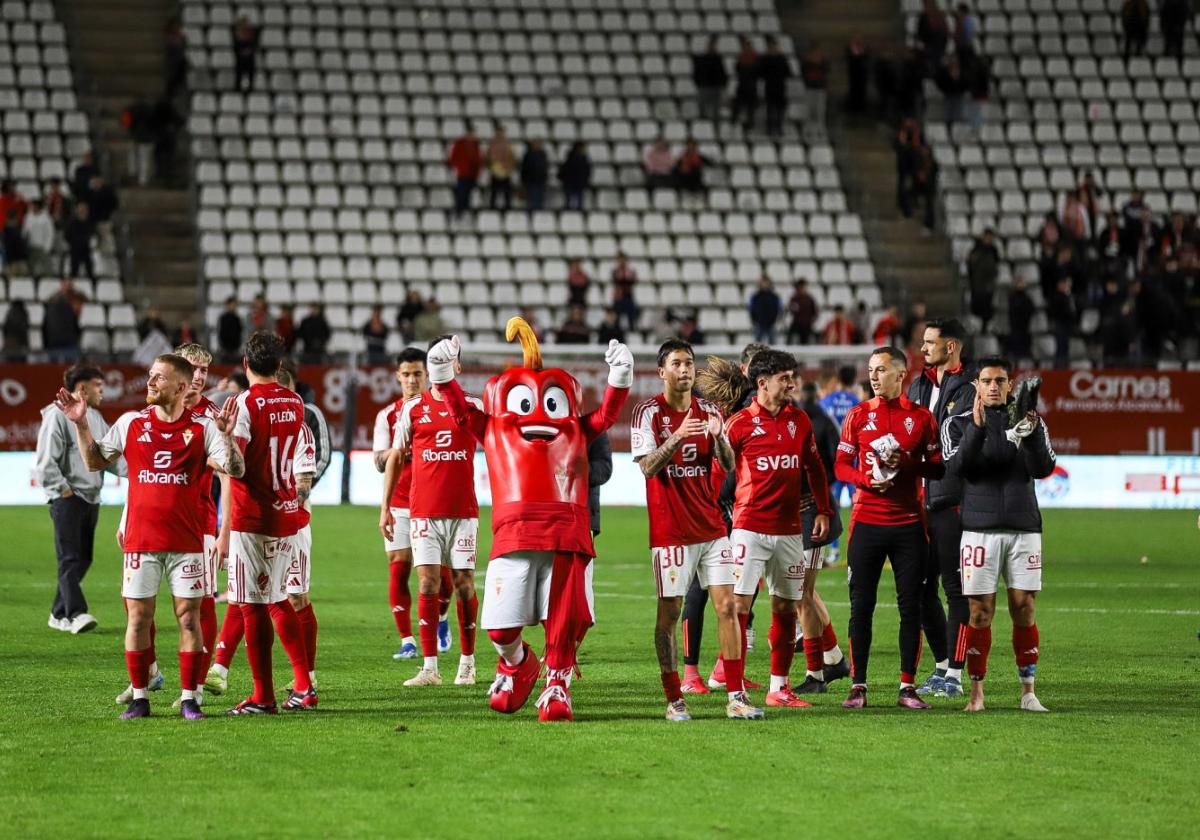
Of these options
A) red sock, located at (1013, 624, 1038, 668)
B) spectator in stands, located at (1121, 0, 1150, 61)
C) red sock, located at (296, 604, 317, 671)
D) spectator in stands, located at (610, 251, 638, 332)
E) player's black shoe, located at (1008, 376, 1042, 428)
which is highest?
spectator in stands, located at (1121, 0, 1150, 61)

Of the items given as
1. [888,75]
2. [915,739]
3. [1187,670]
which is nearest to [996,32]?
[888,75]

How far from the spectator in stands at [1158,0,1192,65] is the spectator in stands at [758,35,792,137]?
8.51 m

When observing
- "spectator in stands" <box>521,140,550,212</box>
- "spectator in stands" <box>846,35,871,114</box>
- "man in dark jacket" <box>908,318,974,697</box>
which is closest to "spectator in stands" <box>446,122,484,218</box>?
"spectator in stands" <box>521,140,550,212</box>

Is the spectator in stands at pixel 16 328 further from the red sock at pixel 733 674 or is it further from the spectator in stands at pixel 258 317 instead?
the red sock at pixel 733 674

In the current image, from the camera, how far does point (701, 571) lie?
9875mm

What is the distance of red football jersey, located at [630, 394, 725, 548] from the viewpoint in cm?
970

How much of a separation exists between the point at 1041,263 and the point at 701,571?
23.2 metres

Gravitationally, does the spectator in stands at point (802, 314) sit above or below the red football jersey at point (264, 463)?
above

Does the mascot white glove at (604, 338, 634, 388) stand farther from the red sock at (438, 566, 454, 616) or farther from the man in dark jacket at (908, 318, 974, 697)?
the red sock at (438, 566, 454, 616)

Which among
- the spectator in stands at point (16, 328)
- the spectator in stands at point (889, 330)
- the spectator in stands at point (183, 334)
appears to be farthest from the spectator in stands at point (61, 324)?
the spectator in stands at point (889, 330)

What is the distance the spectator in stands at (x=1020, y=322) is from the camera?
3034cm

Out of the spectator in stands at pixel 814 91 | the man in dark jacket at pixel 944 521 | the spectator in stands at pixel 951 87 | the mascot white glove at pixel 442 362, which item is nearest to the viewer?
the mascot white glove at pixel 442 362

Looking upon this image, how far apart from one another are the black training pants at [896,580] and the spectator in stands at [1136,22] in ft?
97.8

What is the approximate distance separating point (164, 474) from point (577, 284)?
825 inches
